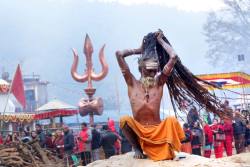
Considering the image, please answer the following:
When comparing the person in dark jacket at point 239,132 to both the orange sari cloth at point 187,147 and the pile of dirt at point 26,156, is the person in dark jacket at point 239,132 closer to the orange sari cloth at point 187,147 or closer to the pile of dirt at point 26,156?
the orange sari cloth at point 187,147

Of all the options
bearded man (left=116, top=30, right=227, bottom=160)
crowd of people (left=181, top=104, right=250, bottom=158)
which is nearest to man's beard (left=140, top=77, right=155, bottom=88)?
bearded man (left=116, top=30, right=227, bottom=160)

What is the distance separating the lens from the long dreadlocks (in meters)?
7.86

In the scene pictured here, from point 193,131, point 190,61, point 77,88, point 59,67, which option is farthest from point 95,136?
point 190,61

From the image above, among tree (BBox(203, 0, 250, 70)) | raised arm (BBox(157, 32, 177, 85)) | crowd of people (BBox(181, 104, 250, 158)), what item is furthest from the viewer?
tree (BBox(203, 0, 250, 70))

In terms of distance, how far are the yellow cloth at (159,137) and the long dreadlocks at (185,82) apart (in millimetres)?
730

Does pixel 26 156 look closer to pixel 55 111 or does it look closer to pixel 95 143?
pixel 95 143

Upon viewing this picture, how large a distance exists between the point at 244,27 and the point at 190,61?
742 inches

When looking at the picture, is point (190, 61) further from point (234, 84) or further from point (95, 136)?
point (95, 136)

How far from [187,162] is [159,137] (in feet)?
2.06

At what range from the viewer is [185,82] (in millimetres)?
7953

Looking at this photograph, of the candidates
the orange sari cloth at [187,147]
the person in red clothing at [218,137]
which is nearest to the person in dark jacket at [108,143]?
the orange sari cloth at [187,147]

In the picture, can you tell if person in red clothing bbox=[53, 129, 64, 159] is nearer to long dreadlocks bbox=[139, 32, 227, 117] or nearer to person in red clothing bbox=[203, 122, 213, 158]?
person in red clothing bbox=[203, 122, 213, 158]

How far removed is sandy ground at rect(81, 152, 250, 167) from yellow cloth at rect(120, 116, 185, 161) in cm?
15

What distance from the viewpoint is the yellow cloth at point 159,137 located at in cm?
725
